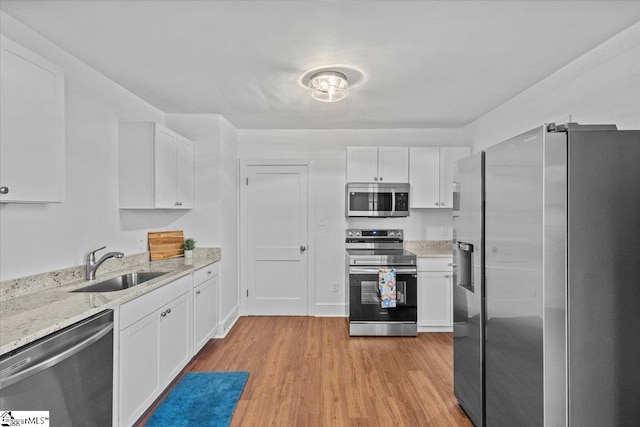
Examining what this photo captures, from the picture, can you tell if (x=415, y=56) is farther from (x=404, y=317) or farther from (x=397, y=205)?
(x=404, y=317)

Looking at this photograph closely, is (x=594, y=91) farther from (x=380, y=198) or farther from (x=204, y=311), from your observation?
(x=204, y=311)

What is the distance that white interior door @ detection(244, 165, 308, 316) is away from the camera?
15.1ft

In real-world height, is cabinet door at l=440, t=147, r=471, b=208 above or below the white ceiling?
below

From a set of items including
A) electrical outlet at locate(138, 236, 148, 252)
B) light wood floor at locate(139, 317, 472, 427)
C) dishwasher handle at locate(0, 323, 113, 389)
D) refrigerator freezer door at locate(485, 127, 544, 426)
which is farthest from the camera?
electrical outlet at locate(138, 236, 148, 252)

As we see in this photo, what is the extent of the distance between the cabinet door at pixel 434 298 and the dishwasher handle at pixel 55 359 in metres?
3.19

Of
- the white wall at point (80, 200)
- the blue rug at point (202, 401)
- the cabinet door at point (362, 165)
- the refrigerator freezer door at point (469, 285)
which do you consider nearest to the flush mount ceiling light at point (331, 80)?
the refrigerator freezer door at point (469, 285)

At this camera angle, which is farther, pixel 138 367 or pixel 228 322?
pixel 228 322

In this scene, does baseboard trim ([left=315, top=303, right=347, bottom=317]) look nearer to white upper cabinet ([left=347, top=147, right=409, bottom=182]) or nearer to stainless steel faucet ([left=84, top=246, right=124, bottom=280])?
white upper cabinet ([left=347, top=147, right=409, bottom=182])

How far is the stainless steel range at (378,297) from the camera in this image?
386 cm

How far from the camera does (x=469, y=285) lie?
226 cm

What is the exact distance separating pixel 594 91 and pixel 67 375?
3475mm

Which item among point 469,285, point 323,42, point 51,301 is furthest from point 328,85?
point 51,301

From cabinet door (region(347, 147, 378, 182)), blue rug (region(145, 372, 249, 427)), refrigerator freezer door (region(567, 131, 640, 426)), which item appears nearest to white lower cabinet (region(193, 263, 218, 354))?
blue rug (region(145, 372, 249, 427))

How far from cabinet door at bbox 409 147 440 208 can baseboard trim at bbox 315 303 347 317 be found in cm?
165
